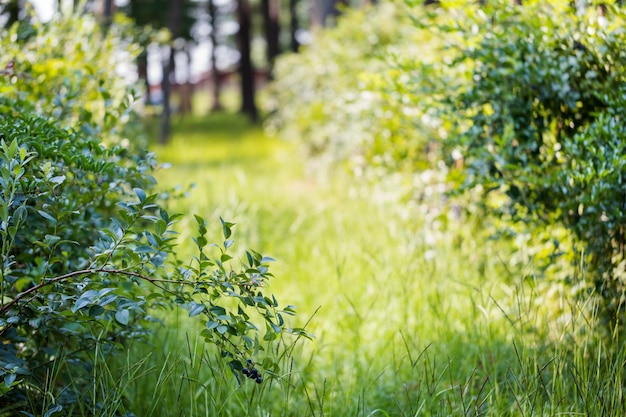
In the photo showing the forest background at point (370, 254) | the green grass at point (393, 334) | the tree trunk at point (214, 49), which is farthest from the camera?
the tree trunk at point (214, 49)

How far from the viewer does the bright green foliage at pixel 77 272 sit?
1833 mm

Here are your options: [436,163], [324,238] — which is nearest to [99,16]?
[324,238]

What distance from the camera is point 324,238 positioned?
5383mm

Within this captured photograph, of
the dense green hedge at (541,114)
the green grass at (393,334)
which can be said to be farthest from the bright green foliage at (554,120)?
the green grass at (393,334)

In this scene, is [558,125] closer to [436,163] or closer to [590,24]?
[590,24]

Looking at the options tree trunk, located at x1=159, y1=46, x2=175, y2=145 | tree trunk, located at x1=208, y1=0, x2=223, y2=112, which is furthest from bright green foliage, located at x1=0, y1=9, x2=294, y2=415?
tree trunk, located at x1=208, y1=0, x2=223, y2=112

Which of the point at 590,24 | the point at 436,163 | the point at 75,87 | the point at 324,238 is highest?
the point at 590,24

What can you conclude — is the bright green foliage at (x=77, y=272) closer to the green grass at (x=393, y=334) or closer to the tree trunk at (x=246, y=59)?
the green grass at (x=393, y=334)

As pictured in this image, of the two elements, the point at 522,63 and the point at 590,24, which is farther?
the point at 522,63

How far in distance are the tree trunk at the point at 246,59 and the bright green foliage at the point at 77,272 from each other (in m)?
19.3

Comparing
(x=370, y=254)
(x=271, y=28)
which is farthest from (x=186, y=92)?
(x=370, y=254)

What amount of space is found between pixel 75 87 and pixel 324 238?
2885mm

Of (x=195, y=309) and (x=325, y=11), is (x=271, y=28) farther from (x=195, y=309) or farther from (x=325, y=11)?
(x=195, y=309)

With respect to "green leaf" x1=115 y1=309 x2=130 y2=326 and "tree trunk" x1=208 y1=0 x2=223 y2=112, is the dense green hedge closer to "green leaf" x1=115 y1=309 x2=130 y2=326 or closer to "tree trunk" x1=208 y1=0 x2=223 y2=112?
"green leaf" x1=115 y1=309 x2=130 y2=326
